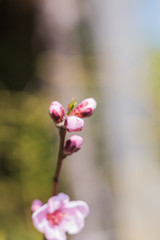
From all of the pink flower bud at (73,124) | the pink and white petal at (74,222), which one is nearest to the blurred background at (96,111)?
the pink and white petal at (74,222)

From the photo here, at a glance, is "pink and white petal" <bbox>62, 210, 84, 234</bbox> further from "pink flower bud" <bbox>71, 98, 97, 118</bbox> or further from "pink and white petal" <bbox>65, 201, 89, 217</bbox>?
"pink flower bud" <bbox>71, 98, 97, 118</bbox>

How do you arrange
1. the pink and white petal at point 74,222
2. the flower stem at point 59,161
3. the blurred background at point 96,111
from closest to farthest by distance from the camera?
the flower stem at point 59,161 < the pink and white petal at point 74,222 < the blurred background at point 96,111

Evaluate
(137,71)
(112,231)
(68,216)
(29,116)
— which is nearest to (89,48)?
(137,71)

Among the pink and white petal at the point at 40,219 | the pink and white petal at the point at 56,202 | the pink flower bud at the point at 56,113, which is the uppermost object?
the pink flower bud at the point at 56,113

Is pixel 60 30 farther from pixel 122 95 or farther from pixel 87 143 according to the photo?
pixel 87 143

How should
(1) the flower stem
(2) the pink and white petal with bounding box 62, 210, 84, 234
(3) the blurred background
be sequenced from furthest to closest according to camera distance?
(3) the blurred background < (2) the pink and white petal with bounding box 62, 210, 84, 234 < (1) the flower stem

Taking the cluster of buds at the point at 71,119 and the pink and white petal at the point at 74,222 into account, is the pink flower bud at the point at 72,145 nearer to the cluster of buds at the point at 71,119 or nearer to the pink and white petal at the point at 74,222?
the cluster of buds at the point at 71,119

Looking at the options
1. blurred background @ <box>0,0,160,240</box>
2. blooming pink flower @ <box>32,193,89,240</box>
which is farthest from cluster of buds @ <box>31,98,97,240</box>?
blurred background @ <box>0,0,160,240</box>

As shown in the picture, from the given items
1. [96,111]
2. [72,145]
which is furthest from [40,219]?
[96,111]
